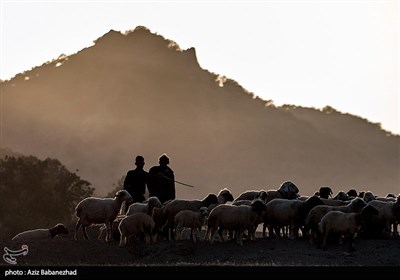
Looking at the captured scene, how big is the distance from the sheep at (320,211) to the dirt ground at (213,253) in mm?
422

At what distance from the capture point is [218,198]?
3019 centimetres

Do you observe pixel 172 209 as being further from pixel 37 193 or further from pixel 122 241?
pixel 37 193

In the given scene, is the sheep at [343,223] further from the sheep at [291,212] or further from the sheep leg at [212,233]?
the sheep leg at [212,233]

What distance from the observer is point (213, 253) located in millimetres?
26125

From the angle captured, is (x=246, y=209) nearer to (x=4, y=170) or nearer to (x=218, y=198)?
(x=218, y=198)

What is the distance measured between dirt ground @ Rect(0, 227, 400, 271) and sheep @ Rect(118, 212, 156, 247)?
31 cm

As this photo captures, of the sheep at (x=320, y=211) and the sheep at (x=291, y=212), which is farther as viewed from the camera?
the sheep at (x=291, y=212)

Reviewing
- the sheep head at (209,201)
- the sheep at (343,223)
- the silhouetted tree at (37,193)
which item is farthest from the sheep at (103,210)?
the silhouetted tree at (37,193)

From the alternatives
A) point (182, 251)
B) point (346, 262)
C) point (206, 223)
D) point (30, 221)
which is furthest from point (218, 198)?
point (30, 221)

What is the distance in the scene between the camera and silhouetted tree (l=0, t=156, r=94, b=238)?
68500mm

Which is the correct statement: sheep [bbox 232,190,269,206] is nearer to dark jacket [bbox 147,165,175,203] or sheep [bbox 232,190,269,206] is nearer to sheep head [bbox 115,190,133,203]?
dark jacket [bbox 147,165,175,203]

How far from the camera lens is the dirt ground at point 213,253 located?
2488 cm

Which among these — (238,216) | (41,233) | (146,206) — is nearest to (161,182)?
(146,206)
